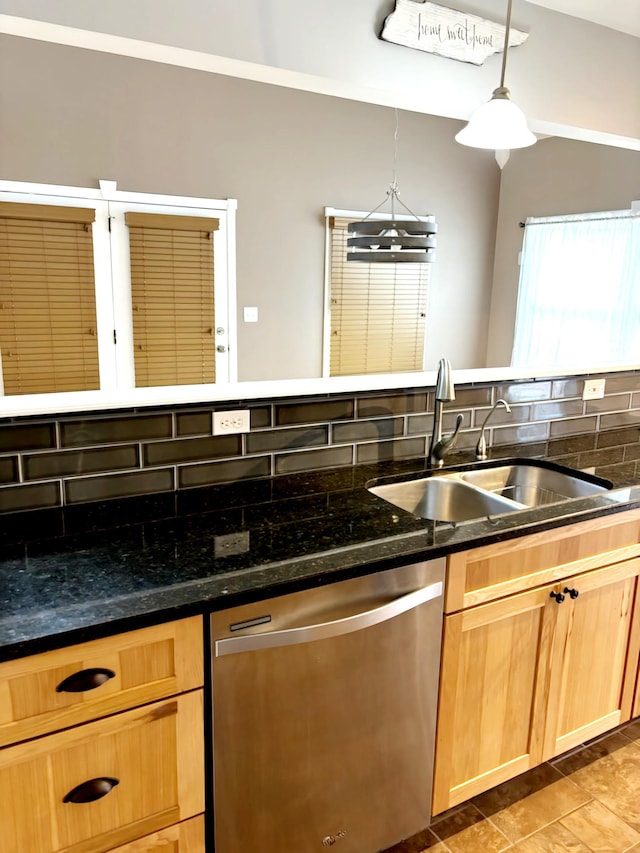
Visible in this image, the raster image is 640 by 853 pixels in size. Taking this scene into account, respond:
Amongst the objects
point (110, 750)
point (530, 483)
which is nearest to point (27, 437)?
point (110, 750)

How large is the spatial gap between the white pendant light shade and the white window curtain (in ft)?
8.99

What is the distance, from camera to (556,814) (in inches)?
75.1

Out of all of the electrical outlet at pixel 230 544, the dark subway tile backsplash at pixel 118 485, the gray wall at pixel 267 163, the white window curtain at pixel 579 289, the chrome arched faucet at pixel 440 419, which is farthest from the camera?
the white window curtain at pixel 579 289

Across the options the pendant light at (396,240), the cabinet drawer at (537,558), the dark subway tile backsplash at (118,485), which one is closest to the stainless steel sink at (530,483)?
the cabinet drawer at (537,558)

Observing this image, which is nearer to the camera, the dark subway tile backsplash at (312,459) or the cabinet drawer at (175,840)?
the cabinet drawer at (175,840)

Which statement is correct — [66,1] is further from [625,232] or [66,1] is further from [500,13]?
[625,232]

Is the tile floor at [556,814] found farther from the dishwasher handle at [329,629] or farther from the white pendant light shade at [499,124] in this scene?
the white pendant light shade at [499,124]

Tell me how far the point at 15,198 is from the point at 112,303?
856 millimetres

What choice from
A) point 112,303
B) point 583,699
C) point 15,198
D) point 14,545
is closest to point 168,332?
point 112,303

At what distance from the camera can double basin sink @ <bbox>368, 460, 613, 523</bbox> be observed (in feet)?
6.56

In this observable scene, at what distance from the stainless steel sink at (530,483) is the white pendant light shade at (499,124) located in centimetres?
103

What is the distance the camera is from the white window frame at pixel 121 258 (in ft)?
13.6

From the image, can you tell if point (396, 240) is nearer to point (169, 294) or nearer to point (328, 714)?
point (328, 714)

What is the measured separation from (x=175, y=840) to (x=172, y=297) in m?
3.81
